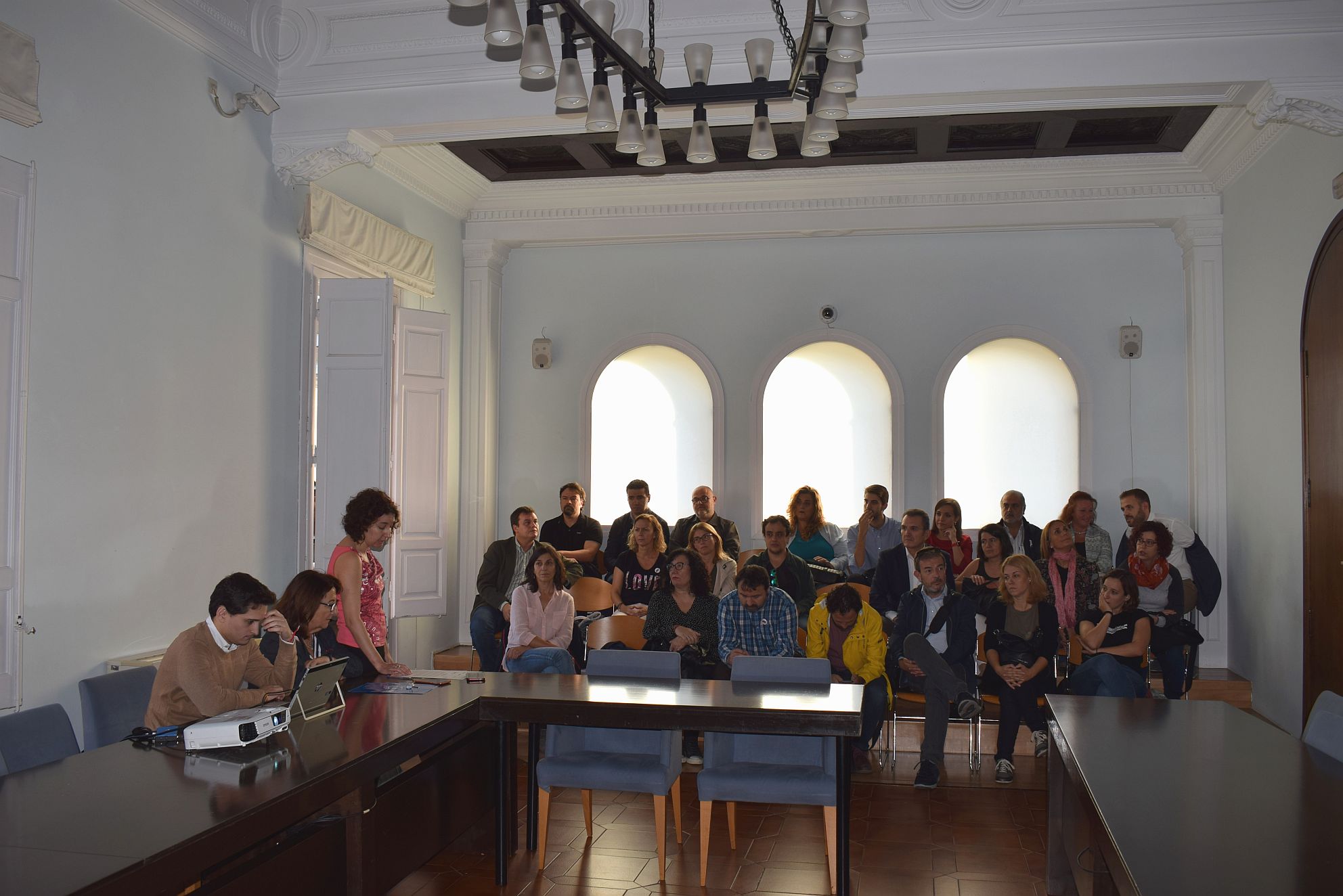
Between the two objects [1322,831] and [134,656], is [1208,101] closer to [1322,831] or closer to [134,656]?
[1322,831]

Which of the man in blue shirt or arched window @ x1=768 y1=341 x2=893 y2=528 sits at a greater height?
arched window @ x1=768 y1=341 x2=893 y2=528

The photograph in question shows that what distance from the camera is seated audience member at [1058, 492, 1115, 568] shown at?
26.6 ft

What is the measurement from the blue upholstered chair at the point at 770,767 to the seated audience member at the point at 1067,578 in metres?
2.77

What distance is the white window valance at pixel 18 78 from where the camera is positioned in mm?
4504

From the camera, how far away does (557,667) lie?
6.25 metres

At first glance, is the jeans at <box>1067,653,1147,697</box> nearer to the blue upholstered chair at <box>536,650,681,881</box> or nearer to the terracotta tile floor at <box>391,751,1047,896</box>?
the terracotta tile floor at <box>391,751,1047,896</box>

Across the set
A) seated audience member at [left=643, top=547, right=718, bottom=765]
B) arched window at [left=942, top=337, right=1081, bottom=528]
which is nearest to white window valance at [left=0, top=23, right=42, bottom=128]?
seated audience member at [left=643, top=547, right=718, bottom=765]

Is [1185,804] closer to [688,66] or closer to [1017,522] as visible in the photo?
[688,66]

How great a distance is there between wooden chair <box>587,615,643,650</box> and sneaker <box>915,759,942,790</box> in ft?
5.89

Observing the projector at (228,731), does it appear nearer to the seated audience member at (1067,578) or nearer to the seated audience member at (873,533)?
the seated audience member at (1067,578)

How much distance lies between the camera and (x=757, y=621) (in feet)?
19.9

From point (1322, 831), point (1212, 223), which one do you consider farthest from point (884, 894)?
point (1212, 223)

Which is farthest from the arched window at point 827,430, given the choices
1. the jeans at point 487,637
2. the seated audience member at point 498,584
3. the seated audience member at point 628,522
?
the jeans at point 487,637

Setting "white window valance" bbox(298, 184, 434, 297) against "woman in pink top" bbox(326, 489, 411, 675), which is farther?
"white window valance" bbox(298, 184, 434, 297)
